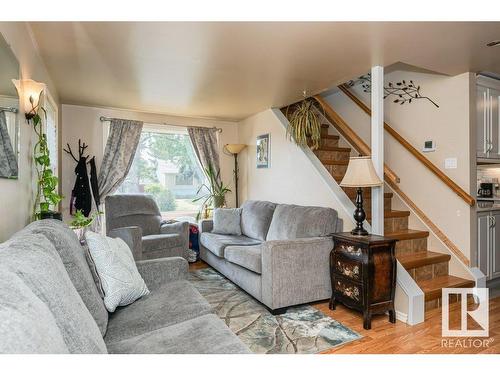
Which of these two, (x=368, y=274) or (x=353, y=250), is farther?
(x=353, y=250)

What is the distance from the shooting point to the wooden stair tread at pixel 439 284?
269 centimetres

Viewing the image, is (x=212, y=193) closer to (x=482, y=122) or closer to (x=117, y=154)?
(x=117, y=154)

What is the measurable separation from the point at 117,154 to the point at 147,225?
1.21m

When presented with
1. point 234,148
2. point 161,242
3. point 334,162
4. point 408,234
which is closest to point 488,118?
point 408,234

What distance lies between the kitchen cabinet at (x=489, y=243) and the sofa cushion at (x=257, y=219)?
88.5 inches

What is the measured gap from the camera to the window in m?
4.84

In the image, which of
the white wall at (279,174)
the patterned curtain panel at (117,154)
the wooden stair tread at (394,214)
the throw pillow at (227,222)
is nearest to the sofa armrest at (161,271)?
the white wall at (279,174)

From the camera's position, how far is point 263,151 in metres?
4.72

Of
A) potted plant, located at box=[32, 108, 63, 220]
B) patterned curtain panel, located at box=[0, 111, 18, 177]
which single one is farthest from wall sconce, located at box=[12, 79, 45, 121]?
patterned curtain panel, located at box=[0, 111, 18, 177]

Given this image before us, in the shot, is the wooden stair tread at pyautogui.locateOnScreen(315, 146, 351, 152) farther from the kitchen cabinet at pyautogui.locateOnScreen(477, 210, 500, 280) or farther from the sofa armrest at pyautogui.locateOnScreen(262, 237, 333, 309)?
the kitchen cabinet at pyautogui.locateOnScreen(477, 210, 500, 280)

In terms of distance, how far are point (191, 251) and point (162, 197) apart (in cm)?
110

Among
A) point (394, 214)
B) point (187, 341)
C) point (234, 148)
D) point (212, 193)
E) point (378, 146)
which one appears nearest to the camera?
point (187, 341)
